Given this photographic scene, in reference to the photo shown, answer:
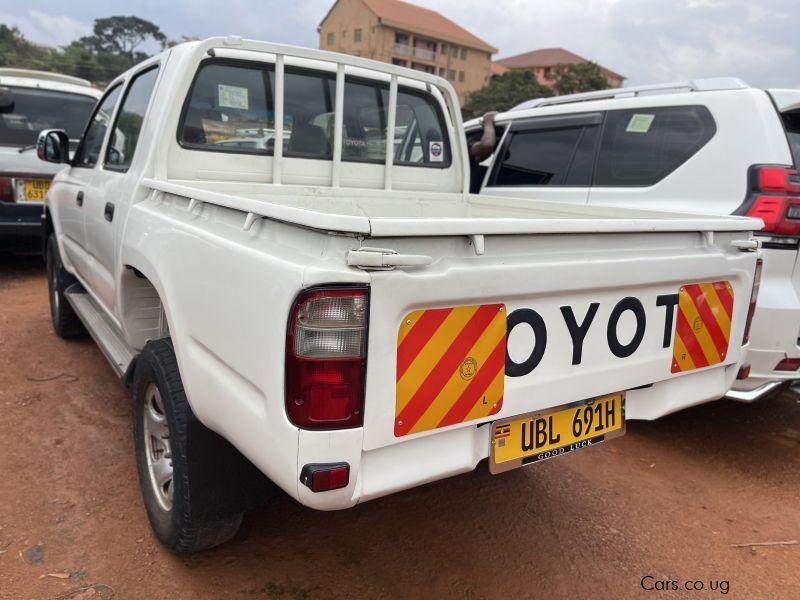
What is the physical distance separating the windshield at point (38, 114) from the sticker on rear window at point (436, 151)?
15.1 feet

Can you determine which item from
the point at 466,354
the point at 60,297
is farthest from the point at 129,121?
the point at 466,354

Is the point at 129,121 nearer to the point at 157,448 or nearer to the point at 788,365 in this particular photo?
the point at 157,448

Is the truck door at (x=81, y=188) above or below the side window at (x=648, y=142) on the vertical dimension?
below

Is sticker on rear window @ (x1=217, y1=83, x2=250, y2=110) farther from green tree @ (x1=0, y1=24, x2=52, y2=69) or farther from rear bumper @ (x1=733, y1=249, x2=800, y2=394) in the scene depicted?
green tree @ (x1=0, y1=24, x2=52, y2=69)

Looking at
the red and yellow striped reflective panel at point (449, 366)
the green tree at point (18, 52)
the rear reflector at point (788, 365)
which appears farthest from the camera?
the green tree at point (18, 52)

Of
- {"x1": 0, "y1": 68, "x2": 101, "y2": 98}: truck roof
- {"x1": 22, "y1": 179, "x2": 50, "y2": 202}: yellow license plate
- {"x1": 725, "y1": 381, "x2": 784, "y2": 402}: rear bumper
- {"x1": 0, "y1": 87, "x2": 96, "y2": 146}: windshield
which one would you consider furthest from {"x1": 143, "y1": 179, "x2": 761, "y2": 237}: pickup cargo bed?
{"x1": 0, "y1": 68, "x2": 101, "y2": 98}: truck roof

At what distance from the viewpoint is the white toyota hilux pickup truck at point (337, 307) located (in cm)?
154

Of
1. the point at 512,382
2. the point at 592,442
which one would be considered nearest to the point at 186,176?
the point at 512,382

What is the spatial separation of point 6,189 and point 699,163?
613cm

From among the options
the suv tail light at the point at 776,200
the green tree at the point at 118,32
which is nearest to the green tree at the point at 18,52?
the green tree at the point at 118,32

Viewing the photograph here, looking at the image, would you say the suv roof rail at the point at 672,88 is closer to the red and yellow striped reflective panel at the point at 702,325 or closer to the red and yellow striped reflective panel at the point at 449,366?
the red and yellow striped reflective panel at the point at 702,325

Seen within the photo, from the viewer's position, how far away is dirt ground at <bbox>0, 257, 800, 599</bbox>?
229cm

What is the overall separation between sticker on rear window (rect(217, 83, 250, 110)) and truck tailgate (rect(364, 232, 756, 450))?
1.80 meters

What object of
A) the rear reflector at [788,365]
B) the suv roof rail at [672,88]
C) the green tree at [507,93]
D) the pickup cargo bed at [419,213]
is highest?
the green tree at [507,93]
